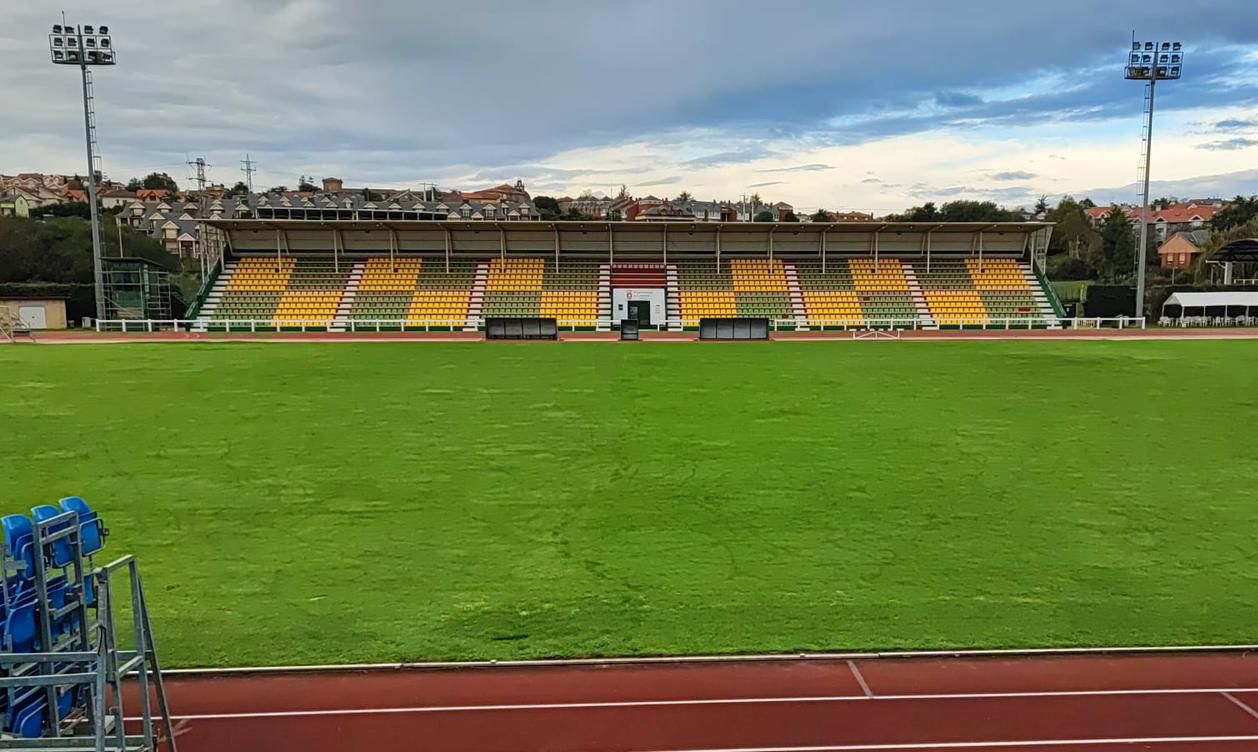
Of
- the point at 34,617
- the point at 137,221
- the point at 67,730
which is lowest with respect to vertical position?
the point at 67,730

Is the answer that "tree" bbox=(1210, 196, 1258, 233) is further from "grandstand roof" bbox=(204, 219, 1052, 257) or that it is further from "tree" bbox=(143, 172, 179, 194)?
"tree" bbox=(143, 172, 179, 194)

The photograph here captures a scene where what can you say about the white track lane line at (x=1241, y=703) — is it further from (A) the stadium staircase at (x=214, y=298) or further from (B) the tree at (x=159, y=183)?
(B) the tree at (x=159, y=183)

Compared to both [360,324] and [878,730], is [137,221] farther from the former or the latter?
[878,730]

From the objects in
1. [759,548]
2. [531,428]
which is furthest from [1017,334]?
[759,548]

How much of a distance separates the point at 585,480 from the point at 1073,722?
8.16 metres

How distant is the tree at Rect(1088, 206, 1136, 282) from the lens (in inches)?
3012

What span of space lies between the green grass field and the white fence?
887 inches

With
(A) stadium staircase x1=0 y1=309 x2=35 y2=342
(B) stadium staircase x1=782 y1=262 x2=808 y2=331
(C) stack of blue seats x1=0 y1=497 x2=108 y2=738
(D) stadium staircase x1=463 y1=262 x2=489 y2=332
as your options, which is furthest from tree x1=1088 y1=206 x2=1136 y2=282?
(C) stack of blue seats x1=0 y1=497 x2=108 y2=738

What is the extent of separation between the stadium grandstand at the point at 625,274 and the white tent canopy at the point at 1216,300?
7.50m

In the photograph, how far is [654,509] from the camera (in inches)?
458

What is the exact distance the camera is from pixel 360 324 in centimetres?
4578

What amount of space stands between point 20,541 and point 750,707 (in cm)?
535

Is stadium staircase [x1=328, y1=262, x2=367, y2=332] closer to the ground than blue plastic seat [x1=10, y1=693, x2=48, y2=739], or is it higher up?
higher up

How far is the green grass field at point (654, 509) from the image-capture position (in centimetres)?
799
